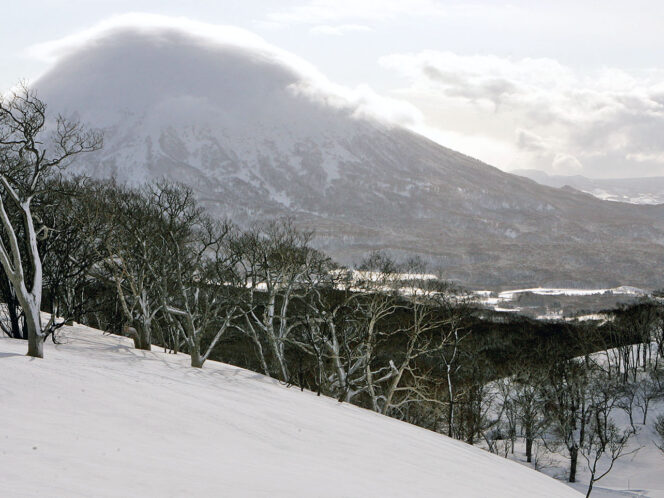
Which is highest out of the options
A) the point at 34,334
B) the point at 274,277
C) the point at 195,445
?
the point at 274,277

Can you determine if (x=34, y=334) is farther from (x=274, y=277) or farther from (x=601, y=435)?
(x=601, y=435)

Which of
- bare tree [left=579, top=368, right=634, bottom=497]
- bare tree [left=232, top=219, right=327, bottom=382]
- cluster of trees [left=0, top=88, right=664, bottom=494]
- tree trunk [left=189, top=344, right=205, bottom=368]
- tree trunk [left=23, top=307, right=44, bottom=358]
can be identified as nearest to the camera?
tree trunk [left=23, top=307, right=44, bottom=358]

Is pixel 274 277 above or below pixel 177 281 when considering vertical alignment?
above

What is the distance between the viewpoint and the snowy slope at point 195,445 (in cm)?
771

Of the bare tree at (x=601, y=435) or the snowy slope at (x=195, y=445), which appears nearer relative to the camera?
the snowy slope at (x=195, y=445)

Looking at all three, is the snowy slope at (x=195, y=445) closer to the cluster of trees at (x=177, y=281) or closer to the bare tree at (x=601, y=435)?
the cluster of trees at (x=177, y=281)

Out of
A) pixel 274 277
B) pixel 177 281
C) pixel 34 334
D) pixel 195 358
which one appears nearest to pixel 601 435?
pixel 274 277

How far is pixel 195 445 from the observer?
33.4ft

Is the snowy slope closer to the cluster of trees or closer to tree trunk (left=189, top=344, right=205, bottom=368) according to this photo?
the cluster of trees

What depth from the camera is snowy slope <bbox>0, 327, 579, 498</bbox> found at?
771 cm

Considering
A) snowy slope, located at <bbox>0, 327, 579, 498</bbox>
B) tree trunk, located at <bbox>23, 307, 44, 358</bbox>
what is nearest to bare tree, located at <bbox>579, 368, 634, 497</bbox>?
snowy slope, located at <bbox>0, 327, 579, 498</bbox>

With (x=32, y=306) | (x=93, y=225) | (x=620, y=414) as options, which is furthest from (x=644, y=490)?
(x=32, y=306)

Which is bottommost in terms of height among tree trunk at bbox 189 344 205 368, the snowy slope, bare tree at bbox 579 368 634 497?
bare tree at bbox 579 368 634 497

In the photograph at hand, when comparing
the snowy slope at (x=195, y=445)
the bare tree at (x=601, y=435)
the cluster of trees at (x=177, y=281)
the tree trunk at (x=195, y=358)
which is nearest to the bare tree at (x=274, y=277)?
the cluster of trees at (x=177, y=281)
